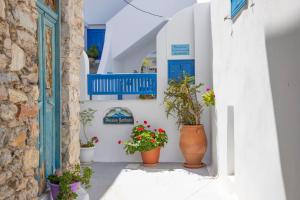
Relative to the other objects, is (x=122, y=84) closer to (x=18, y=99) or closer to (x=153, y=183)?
(x=153, y=183)

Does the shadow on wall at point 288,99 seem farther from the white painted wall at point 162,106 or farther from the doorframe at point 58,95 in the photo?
the white painted wall at point 162,106

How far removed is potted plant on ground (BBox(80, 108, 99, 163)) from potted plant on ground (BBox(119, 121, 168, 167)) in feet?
2.55

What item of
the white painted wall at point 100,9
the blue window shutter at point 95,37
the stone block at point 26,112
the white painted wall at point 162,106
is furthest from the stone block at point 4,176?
the blue window shutter at point 95,37

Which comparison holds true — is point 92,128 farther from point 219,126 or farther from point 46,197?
point 46,197

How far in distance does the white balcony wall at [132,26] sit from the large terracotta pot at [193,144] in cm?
508

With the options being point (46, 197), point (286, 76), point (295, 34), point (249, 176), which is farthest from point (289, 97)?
point (46, 197)

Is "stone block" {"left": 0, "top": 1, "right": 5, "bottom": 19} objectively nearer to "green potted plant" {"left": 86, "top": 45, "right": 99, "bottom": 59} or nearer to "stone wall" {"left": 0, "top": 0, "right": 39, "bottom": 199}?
"stone wall" {"left": 0, "top": 0, "right": 39, "bottom": 199}

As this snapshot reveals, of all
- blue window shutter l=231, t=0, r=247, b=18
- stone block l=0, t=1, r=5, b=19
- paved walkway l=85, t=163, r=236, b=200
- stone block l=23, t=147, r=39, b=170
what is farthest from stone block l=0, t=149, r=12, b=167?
paved walkway l=85, t=163, r=236, b=200

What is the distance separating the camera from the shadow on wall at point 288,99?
2.42 metres

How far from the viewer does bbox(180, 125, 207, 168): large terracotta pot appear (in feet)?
24.6

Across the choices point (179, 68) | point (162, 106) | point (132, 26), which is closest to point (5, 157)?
point (162, 106)

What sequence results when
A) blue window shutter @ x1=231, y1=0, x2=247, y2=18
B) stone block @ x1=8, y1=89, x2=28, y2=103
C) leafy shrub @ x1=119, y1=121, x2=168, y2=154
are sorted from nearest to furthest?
stone block @ x1=8, y1=89, x2=28, y2=103, blue window shutter @ x1=231, y1=0, x2=247, y2=18, leafy shrub @ x1=119, y1=121, x2=168, y2=154

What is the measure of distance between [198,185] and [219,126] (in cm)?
105

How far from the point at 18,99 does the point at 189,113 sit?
512 centimetres
